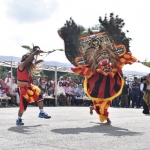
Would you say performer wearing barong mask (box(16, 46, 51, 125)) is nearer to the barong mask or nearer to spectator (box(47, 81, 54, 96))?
the barong mask

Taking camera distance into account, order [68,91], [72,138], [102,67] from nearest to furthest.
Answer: [72,138] → [102,67] → [68,91]

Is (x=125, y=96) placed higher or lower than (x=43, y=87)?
lower

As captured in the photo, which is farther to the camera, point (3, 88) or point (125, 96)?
point (125, 96)

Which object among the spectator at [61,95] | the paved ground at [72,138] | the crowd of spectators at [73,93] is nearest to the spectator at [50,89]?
the crowd of spectators at [73,93]

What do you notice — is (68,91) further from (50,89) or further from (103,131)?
(103,131)

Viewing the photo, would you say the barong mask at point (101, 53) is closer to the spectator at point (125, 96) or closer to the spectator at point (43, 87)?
the spectator at point (43, 87)

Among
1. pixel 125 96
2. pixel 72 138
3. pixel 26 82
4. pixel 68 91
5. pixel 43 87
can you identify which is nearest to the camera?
pixel 72 138

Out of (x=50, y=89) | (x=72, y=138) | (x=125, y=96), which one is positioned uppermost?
(x=50, y=89)

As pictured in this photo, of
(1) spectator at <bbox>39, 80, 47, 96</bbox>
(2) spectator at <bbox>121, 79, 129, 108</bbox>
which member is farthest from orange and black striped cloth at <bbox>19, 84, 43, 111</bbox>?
(2) spectator at <bbox>121, 79, 129, 108</bbox>

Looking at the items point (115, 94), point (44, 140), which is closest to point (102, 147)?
point (44, 140)

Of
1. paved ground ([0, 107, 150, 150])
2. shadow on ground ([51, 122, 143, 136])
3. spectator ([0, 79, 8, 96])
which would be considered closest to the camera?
paved ground ([0, 107, 150, 150])

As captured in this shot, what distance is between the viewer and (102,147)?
5855 millimetres

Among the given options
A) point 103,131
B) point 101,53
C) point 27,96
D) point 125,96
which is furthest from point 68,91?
point 103,131

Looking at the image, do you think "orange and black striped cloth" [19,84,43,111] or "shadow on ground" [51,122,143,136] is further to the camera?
"orange and black striped cloth" [19,84,43,111]
